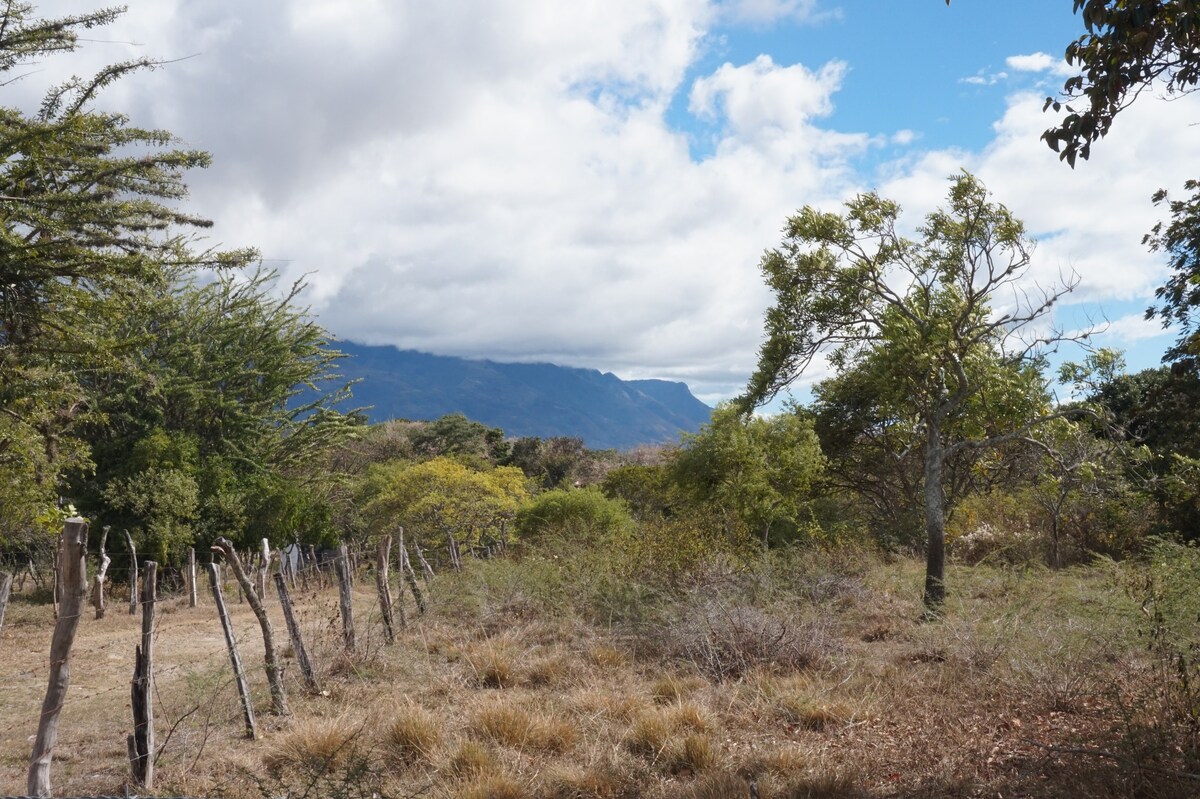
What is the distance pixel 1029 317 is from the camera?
1002cm

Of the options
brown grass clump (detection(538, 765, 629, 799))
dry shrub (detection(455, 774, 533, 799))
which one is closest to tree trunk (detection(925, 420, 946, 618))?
brown grass clump (detection(538, 765, 629, 799))

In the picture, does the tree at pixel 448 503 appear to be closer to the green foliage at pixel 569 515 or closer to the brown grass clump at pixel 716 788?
the green foliage at pixel 569 515

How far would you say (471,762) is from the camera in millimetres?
5809

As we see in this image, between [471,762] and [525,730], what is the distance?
673 millimetres

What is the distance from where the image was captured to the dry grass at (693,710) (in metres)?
5.46

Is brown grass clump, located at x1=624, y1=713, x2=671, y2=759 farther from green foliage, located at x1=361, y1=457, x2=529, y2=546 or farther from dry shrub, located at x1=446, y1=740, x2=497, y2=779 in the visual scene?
green foliage, located at x1=361, y1=457, x2=529, y2=546

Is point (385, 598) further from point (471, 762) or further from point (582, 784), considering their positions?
point (582, 784)

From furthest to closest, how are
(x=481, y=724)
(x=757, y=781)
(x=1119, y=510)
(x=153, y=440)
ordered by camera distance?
(x=153, y=440) → (x=1119, y=510) → (x=481, y=724) → (x=757, y=781)

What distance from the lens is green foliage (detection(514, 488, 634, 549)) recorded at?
766 inches

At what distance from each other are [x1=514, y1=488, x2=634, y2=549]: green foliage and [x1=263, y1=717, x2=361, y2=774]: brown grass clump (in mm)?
11776

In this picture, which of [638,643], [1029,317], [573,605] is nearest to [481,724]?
[638,643]

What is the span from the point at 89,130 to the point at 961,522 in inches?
723

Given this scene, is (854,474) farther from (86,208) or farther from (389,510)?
(86,208)

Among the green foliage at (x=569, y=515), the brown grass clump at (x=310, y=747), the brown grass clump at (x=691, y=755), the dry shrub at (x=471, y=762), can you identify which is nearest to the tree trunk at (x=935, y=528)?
the brown grass clump at (x=691, y=755)
